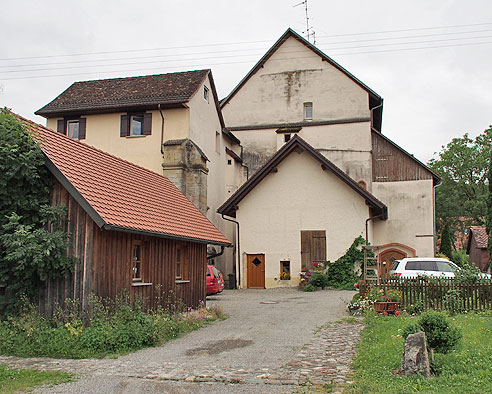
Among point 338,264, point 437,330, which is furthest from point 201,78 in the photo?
point 437,330

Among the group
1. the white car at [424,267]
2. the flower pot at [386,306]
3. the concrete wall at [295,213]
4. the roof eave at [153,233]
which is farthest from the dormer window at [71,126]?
the flower pot at [386,306]

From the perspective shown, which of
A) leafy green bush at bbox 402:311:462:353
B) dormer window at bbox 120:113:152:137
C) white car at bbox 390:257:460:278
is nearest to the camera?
leafy green bush at bbox 402:311:462:353

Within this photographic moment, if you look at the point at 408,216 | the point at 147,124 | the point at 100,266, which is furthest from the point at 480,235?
the point at 100,266

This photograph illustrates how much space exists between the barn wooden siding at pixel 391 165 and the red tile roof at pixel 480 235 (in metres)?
16.5

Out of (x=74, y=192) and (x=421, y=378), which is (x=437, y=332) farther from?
(x=74, y=192)

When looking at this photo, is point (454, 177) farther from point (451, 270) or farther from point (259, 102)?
point (451, 270)

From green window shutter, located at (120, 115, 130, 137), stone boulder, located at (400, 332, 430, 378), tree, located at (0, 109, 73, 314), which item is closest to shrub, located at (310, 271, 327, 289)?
green window shutter, located at (120, 115, 130, 137)

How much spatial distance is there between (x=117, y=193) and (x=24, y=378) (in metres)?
5.85

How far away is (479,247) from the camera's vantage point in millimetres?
46938

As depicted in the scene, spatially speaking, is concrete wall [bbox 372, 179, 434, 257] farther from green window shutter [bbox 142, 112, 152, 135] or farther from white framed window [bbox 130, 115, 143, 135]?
white framed window [bbox 130, 115, 143, 135]

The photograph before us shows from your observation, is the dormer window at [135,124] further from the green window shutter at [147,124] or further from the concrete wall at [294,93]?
the concrete wall at [294,93]

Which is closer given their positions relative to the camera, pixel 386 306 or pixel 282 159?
pixel 386 306

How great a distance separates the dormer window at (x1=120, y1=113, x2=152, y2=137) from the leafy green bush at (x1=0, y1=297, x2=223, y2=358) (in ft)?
57.4

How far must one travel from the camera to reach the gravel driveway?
7.83 metres
